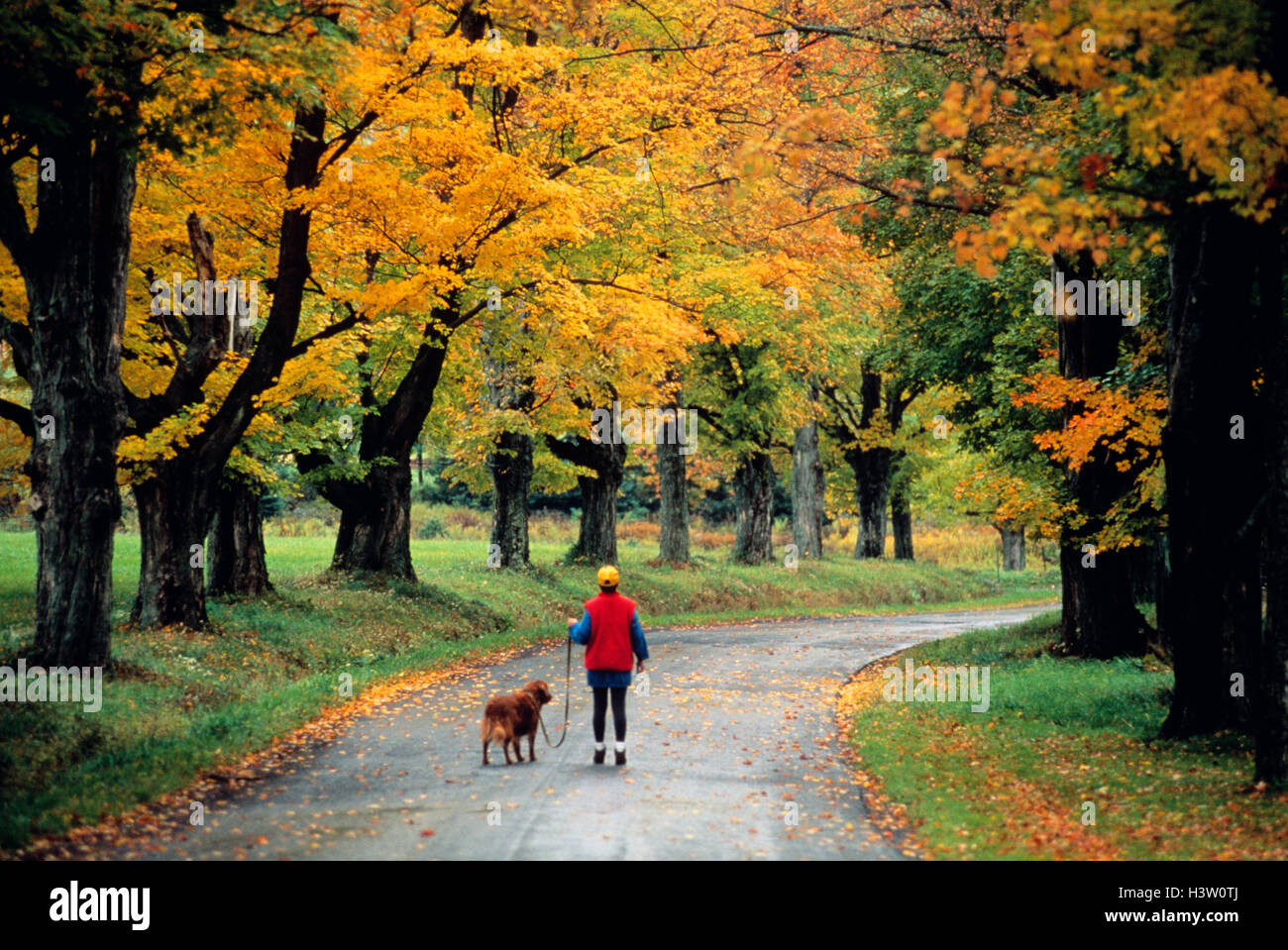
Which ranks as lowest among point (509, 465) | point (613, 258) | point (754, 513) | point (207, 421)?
point (754, 513)

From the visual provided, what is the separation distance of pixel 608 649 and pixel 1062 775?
4759 mm

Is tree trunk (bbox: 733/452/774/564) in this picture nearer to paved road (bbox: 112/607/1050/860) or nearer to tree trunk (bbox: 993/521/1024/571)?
paved road (bbox: 112/607/1050/860)

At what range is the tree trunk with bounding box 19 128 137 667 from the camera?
12.7 meters

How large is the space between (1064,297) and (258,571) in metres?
15.1

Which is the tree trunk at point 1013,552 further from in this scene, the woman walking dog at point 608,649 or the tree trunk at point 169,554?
the woman walking dog at point 608,649

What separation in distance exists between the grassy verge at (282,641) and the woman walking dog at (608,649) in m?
3.62

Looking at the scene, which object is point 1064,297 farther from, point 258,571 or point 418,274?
point 258,571

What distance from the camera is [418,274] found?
61.1ft

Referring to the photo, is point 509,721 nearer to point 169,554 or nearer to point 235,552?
point 169,554

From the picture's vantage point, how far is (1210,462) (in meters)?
11.9

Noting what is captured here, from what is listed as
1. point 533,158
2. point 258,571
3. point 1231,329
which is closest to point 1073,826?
point 1231,329

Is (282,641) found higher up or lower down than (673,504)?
lower down

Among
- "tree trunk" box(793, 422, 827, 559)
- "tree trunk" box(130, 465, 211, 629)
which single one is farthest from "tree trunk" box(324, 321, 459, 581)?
"tree trunk" box(793, 422, 827, 559)

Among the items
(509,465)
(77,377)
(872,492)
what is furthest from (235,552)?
(872,492)
